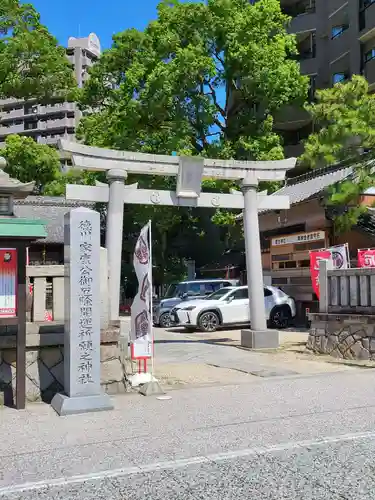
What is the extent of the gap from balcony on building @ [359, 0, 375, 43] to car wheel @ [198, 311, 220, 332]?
19930 mm

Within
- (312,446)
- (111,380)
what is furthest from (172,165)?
(312,446)

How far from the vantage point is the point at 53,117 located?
7106cm

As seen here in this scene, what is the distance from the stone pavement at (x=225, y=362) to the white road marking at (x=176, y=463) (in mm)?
3657

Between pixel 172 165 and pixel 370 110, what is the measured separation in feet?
17.3

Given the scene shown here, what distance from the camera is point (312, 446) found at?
17.2 feet

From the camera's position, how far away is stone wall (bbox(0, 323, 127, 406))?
24.2 ft

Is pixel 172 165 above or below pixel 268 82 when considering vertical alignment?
below

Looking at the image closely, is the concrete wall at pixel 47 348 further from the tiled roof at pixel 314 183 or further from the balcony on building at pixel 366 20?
the balcony on building at pixel 366 20

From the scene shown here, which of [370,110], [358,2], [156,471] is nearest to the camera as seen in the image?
[156,471]

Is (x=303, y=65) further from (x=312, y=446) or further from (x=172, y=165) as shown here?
(x=312, y=446)

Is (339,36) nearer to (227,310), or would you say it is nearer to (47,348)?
(227,310)

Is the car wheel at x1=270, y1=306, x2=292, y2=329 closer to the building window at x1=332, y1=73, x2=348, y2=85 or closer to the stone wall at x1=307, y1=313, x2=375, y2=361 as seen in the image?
the stone wall at x1=307, y1=313, x2=375, y2=361

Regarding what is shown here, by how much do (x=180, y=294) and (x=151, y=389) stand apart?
15.9 metres

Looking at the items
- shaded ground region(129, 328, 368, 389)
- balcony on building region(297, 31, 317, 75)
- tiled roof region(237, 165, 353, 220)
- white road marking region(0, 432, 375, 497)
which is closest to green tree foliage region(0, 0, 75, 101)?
tiled roof region(237, 165, 353, 220)
